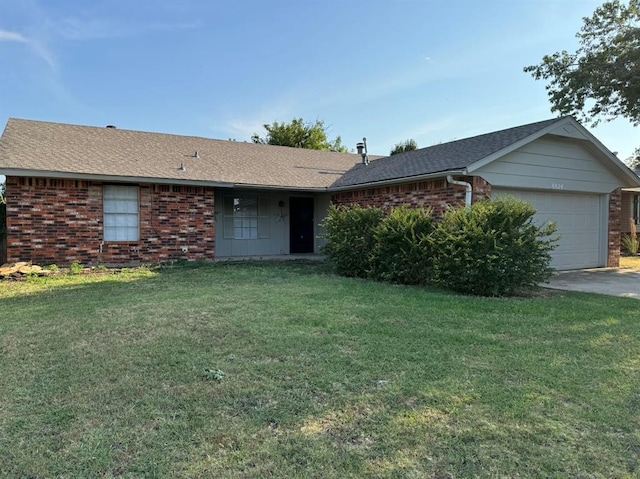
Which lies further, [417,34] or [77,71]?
[77,71]

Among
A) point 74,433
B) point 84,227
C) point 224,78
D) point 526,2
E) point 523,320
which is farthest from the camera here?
point 224,78

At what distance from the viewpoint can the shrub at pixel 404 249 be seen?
27.9 ft

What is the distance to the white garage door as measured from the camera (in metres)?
11.2

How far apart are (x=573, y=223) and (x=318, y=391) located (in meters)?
11.1

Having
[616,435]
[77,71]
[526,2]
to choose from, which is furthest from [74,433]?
[77,71]

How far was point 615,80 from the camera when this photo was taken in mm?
13344

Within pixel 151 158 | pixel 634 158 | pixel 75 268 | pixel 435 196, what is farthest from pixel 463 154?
pixel 634 158

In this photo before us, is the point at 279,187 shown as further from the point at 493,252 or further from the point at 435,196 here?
the point at 493,252

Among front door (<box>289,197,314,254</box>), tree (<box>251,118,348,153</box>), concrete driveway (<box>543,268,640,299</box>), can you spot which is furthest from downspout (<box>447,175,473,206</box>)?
tree (<box>251,118,348,153</box>)

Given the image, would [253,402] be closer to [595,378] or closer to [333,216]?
[595,378]

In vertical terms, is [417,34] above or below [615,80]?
above

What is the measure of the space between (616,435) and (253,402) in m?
2.33

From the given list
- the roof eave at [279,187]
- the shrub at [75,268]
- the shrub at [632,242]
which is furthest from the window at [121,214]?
the shrub at [632,242]

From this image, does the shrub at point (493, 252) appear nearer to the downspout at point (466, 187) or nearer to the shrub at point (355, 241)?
the downspout at point (466, 187)
